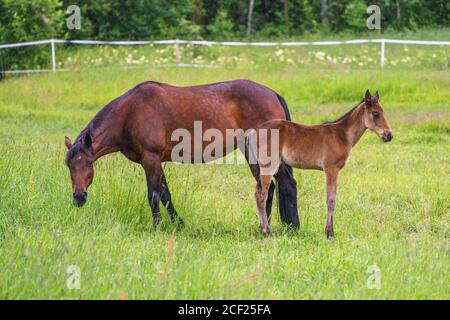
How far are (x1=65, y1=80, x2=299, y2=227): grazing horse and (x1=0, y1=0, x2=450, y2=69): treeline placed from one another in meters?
19.7

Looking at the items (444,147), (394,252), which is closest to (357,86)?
(444,147)

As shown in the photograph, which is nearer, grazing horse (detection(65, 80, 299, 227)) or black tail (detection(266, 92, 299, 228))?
grazing horse (detection(65, 80, 299, 227))

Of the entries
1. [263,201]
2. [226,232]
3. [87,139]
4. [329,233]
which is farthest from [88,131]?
[329,233]

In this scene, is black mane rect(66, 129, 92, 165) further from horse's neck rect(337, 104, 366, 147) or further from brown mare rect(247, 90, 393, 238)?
horse's neck rect(337, 104, 366, 147)

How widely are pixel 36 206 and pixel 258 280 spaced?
2830mm

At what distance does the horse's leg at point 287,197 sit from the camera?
8875 millimetres

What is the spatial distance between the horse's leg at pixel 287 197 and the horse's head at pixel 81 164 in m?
2.07

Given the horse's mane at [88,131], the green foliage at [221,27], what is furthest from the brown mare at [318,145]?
the green foliage at [221,27]

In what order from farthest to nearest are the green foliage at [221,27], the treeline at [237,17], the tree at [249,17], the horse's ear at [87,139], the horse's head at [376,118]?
the tree at [249,17] < the green foliage at [221,27] < the treeline at [237,17] < the horse's ear at [87,139] < the horse's head at [376,118]

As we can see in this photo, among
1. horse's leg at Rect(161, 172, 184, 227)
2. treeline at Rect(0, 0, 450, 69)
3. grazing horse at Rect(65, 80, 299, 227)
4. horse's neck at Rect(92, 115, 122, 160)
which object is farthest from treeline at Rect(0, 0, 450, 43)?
horse's leg at Rect(161, 172, 184, 227)

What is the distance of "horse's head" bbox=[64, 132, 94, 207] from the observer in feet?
27.0

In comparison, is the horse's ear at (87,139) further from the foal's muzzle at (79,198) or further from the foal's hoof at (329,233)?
the foal's hoof at (329,233)

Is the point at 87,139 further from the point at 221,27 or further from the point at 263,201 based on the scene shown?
the point at 221,27

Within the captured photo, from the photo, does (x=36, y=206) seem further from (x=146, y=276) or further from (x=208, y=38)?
(x=208, y=38)
